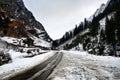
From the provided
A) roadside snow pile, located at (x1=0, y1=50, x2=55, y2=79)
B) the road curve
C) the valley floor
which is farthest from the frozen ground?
roadside snow pile, located at (x1=0, y1=50, x2=55, y2=79)

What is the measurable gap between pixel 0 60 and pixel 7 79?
40.7 feet

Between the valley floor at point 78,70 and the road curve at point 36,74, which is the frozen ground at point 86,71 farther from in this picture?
the road curve at point 36,74

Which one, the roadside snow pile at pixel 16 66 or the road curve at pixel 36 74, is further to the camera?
the roadside snow pile at pixel 16 66

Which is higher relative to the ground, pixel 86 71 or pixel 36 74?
pixel 86 71

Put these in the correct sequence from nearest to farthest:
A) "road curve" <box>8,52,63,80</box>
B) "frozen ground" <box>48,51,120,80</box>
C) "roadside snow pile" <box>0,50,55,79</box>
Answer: "frozen ground" <box>48,51,120,80</box> → "road curve" <box>8,52,63,80</box> → "roadside snow pile" <box>0,50,55,79</box>

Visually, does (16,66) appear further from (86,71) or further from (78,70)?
(86,71)

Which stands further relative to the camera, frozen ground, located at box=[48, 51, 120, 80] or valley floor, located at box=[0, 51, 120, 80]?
valley floor, located at box=[0, 51, 120, 80]

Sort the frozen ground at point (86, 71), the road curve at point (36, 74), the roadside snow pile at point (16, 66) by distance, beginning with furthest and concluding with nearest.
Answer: the roadside snow pile at point (16, 66) < the road curve at point (36, 74) < the frozen ground at point (86, 71)

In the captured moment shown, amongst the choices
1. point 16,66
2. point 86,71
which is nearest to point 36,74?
point 86,71

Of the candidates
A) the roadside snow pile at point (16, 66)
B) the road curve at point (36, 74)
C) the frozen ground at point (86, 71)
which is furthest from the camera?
the roadside snow pile at point (16, 66)

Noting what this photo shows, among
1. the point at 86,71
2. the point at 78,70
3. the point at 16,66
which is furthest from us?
the point at 16,66

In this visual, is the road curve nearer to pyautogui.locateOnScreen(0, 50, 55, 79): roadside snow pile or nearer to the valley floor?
the valley floor

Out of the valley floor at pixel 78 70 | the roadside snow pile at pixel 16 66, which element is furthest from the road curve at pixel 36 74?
the roadside snow pile at pixel 16 66

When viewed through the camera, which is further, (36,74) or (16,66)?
(16,66)
